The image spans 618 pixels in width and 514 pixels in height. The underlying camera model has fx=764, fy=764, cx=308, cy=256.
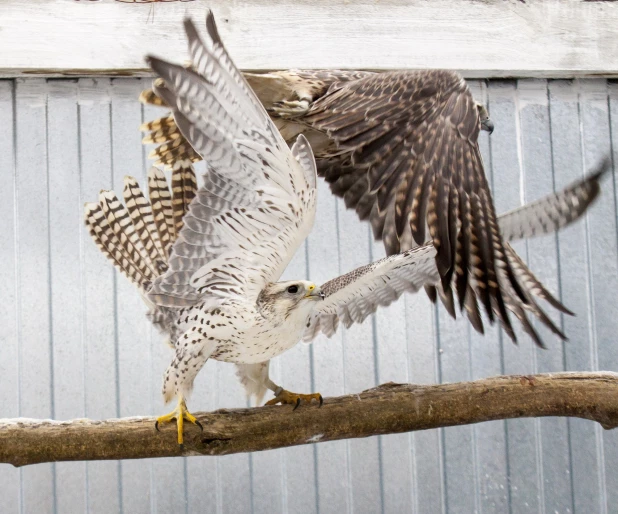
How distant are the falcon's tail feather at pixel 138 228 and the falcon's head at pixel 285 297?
70cm

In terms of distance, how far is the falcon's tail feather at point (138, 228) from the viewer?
118 inches

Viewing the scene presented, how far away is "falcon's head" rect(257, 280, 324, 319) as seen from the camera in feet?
7.84

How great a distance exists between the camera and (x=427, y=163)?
2.46m

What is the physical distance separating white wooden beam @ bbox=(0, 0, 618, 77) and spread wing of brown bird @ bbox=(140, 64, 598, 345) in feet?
2.54

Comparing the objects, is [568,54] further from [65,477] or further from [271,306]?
[65,477]

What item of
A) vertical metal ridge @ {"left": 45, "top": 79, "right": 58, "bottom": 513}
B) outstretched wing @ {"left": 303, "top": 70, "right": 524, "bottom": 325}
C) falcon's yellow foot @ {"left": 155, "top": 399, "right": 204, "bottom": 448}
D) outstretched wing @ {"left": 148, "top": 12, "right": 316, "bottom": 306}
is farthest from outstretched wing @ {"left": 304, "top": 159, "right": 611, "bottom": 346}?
vertical metal ridge @ {"left": 45, "top": 79, "right": 58, "bottom": 513}

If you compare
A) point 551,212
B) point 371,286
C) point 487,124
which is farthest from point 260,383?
point 487,124

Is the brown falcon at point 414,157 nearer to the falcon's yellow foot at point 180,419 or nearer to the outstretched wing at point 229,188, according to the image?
the outstretched wing at point 229,188

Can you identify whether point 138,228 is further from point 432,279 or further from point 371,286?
point 432,279

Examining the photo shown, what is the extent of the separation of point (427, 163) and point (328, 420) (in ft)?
3.02

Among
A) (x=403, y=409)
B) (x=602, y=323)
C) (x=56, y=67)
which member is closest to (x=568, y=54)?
(x=602, y=323)

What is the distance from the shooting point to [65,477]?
3.68 metres

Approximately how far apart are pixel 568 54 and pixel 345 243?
151cm

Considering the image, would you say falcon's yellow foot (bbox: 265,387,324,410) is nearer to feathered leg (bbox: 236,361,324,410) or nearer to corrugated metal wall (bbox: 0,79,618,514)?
feathered leg (bbox: 236,361,324,410)
